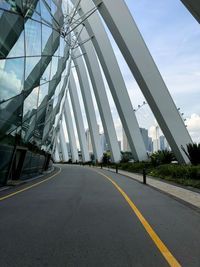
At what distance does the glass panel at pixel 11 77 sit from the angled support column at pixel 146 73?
12701 mm

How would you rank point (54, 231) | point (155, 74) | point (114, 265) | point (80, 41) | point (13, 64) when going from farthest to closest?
point (80, 41)
point (155, 74)
point (13, 64)
point (54, 231)
point (114, 265)

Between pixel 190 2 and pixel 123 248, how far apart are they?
32.4 feet

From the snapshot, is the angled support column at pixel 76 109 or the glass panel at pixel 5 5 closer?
the glass panel at pixel 5 5

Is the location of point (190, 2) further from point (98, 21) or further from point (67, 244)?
point (98, 21)

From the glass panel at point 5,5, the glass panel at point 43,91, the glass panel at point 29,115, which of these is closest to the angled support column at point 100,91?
the glass panel at point 43,91

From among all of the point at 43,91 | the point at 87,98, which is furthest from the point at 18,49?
the point at 87,98

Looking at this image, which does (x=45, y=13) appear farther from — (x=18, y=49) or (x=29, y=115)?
(x=18, y=49)

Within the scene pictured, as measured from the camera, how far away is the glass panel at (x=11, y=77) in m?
15.2

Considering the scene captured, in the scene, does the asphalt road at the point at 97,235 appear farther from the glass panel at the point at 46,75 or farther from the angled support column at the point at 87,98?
the angled support column at the point at 87,98

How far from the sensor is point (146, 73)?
93.7ft

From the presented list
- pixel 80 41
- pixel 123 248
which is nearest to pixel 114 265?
pixel 123 248

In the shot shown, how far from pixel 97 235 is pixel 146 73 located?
2337cm

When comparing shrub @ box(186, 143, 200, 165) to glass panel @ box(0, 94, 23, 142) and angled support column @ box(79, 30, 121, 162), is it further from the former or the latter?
angled support column @ box(79, 30, 121, 162)

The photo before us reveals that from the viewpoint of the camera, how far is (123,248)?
18.2ft
